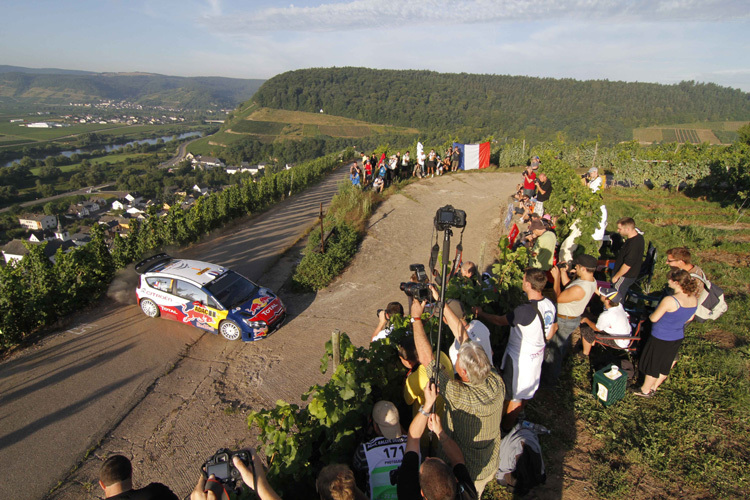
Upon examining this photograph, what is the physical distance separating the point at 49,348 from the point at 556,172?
15.8 meters

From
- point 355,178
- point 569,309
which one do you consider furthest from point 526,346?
point 355,178

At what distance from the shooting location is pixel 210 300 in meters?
7.38

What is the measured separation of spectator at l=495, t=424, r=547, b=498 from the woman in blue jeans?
2.28 metres

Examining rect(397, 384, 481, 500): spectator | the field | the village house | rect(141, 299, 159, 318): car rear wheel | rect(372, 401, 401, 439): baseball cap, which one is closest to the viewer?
rect(397, 384, 481, 500): spectator

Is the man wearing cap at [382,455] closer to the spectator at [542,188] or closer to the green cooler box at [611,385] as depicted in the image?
the green cooler box at [611,385]

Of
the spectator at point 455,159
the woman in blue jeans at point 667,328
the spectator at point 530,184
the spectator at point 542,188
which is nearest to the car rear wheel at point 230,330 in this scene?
the woman in blue jeans at point 667,328

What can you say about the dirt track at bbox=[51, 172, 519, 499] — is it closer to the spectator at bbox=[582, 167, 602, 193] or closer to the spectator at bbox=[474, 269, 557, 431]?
the spectator at bbox=[582, 167, 602, 193]

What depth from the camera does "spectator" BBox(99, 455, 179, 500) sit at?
257 centimetres

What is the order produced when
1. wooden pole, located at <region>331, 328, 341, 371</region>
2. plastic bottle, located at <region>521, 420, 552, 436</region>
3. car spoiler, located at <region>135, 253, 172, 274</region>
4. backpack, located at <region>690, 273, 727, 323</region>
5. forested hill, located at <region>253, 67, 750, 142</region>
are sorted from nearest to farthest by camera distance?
plastic bottle, located at <region>521, 420, 552, 436</region> → wooden pole, located at <region>331, 328, 341, 371</region> → backpack, located at <region>690, 273, 727, 323</region> → car spoiler, located at <region>135, 253, 172, 274</region> → forested hill, located at <region>253, 67, 750, 142</region>

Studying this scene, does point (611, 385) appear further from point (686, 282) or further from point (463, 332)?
point (463, 332)

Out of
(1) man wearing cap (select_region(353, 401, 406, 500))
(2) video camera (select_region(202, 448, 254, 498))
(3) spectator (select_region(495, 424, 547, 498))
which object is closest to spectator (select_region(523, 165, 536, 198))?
(3) spectator (select_region(495, 424, 547, 498))

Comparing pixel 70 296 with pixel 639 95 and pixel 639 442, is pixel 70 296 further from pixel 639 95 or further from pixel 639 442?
pixel 639 95

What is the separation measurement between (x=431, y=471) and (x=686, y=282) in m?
3.93

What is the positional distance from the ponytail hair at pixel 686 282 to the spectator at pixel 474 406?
2.88 metres
